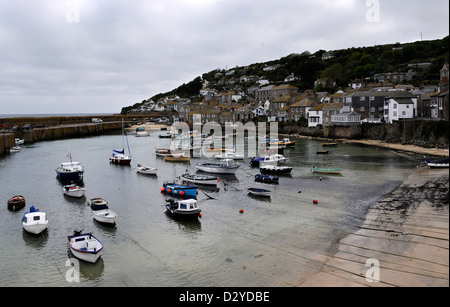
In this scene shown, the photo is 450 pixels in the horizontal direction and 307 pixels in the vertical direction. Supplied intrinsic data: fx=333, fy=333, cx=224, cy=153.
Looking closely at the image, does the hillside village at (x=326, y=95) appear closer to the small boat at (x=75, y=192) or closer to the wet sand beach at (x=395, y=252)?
the wet sand beach at (x=395, y=252)

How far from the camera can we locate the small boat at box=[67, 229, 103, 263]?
14.1 meters

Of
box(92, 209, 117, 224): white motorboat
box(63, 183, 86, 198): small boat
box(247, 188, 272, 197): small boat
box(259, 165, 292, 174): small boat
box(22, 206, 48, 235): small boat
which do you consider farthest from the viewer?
box(259, 165, 292, 174): small boat

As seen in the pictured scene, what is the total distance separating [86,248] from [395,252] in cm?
1265

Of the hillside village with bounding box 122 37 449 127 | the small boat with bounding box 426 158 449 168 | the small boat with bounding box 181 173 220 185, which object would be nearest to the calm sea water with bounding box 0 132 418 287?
the small boat with bounding box 181 173 220 185

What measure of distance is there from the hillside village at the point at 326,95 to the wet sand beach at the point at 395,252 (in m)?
9.41

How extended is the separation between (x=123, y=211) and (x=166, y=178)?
35.0 feet

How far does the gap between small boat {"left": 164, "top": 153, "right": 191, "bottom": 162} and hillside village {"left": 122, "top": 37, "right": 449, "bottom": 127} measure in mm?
27248

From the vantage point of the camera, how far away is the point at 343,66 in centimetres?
10456

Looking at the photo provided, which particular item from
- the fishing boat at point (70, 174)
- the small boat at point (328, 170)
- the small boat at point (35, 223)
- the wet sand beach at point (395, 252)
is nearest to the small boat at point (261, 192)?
the wet sand beach at point (395, 252)

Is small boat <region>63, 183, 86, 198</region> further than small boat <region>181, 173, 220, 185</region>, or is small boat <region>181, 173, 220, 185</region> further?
small boat <region>181, 173, 220, 185</region>

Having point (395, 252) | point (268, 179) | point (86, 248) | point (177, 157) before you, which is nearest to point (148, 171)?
point (177, 157)

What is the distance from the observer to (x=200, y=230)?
701 inches

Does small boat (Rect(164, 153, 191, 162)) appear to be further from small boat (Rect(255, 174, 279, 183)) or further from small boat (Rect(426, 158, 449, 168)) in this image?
small boat (Rect(426, 158, 449, 168))

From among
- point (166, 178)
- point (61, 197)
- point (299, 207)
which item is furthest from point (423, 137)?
point (61, 197)
